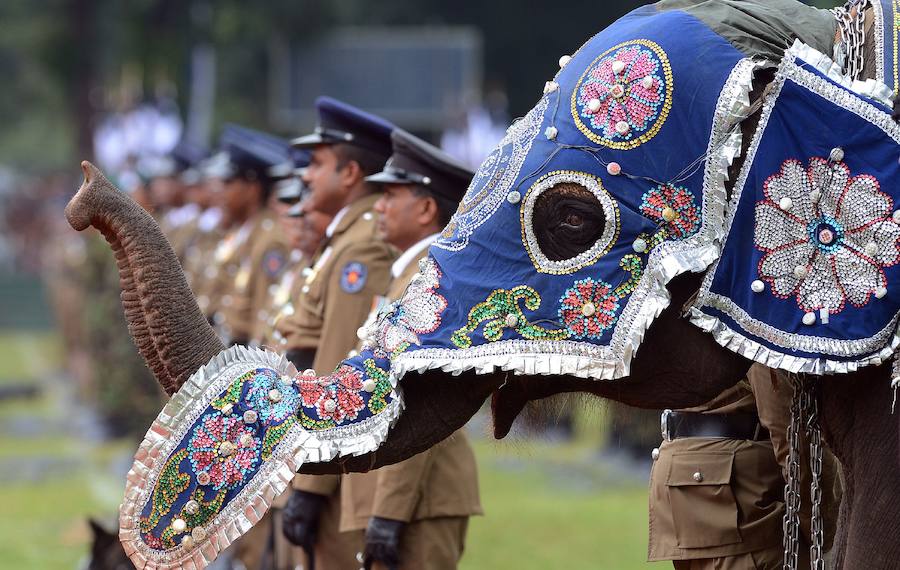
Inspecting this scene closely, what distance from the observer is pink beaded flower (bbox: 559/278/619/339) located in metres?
3.41

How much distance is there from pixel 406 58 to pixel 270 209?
21175 millimetres

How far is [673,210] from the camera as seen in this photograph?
3.43m

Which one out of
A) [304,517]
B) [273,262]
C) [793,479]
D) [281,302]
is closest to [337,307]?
[304,517]

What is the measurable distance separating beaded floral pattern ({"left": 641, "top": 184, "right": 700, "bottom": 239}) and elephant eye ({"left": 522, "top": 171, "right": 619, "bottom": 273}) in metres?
0.07

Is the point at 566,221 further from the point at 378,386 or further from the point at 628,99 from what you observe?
the point at 378,386

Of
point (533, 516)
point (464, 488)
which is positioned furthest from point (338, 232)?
point (533, 516)

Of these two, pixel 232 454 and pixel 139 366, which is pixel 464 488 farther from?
pixel 139 366

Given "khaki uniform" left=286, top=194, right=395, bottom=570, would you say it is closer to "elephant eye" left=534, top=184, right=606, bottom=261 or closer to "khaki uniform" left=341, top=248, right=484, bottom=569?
"khaki uniform" left=341, top=248, right=484, bottom=569

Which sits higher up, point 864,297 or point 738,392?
point 864,297

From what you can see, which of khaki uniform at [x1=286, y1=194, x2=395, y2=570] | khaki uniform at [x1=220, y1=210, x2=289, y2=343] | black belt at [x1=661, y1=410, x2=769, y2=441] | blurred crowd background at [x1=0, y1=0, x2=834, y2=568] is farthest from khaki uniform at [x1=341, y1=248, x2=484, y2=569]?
khaki uniform at [x1=220, y1=210, x2=289, y2=343]

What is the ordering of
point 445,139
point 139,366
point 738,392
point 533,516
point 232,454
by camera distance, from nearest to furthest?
point 232,454
point 738,392
point 533,516
point 139,366
point 445,139

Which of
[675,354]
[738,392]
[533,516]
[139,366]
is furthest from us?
[139,366]

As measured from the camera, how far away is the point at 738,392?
4566mm

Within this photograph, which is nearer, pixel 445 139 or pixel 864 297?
pixel 864 297
